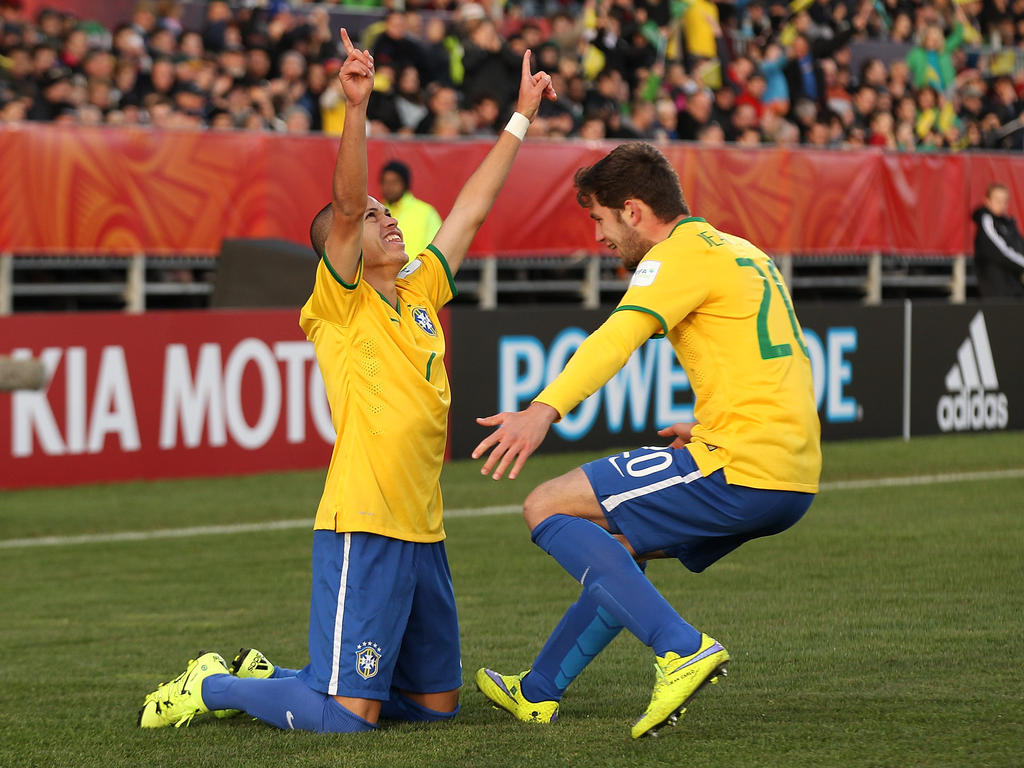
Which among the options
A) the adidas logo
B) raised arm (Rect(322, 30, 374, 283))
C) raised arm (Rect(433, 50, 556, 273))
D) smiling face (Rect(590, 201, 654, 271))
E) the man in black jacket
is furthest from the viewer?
the man in black jacket

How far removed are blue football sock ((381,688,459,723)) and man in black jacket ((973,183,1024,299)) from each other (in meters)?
13.3

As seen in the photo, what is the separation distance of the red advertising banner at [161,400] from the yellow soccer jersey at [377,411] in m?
7.03

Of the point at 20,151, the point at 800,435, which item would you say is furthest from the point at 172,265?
the point at 800,435

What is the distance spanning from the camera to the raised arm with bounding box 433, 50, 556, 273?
589cm

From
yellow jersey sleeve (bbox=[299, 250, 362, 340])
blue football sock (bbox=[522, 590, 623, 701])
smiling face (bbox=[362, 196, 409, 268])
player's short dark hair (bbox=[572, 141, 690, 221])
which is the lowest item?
blue football sock (bbox=[522, 590, 623, 701])

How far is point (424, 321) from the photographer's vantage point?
5523mm

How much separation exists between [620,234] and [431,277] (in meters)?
0.75

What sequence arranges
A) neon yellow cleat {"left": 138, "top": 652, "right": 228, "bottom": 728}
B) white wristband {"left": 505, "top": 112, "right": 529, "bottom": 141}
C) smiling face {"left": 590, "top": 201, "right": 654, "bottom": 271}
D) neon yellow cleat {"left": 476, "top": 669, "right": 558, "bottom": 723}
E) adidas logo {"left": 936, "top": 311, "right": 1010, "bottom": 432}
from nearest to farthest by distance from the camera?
smiling face {"left": 590, "top": 201, "right": 654, "bottom": 271}, neon yellow cleat {"left": 476, "top": 669, "right": 558, "bottom": 723}, neon yellow cleat {"left": 138, "top": 652, "right": 228, "bottom": 728}, white wristband {"left": 505, "top": 112, "right": 529, "bottom": 141}, adidas logo {"left": 936, "top": 311, "right": 1010, "bottom": 432}

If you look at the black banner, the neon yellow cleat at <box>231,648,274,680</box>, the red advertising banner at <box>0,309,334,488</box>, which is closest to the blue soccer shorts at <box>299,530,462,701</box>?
the neon yellow cleat at <box>231,648,274,680</box>

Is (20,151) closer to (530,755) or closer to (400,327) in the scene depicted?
(400,327)

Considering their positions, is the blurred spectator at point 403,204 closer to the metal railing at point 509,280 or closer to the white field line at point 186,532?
the metal railing at point 509,280

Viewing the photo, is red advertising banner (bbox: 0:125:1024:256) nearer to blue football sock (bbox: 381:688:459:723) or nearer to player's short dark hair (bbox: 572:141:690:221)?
blue football sock (bbox: 381:688:459:723)

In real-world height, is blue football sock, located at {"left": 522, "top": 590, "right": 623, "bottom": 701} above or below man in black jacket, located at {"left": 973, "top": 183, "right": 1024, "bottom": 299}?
below

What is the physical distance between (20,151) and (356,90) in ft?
27.3
